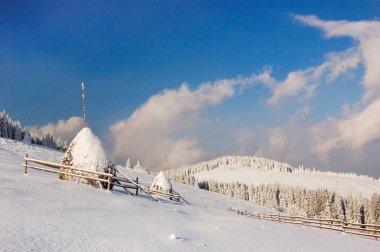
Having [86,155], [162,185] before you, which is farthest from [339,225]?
[86,155]

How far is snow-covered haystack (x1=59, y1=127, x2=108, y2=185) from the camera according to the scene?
2119cm

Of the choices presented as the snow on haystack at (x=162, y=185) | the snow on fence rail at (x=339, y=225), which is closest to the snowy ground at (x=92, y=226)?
the snow on haystack at (x=162, y=185)

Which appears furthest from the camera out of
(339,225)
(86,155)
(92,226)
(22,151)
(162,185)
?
(22,151)

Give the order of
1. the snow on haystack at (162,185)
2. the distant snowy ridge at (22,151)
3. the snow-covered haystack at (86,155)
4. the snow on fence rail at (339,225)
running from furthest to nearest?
the distant snowy ridge at (22,151)
the snow on haystack at (162,185)
the snow on fence rail at (339,225)
the snow-covered haystack at (86,155)

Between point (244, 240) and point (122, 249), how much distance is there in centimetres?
632

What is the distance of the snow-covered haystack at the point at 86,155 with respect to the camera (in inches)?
834

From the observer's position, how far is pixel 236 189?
14525 cm

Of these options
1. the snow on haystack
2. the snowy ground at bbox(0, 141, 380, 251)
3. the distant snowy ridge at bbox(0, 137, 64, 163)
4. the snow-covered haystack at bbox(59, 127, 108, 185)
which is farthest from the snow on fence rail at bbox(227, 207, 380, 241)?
the distant snowy ridge at bbox(0, 137, 64, 163)

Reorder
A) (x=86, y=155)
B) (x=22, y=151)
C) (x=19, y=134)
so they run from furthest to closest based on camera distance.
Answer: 1. (x=19, y=134)
2. (x=22, y=151)
3. (x=86, y=155)

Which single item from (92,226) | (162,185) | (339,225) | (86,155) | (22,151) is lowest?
(339,225)

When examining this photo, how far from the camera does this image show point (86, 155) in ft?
70.2

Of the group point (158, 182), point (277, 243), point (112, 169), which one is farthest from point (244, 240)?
point (158, 182)

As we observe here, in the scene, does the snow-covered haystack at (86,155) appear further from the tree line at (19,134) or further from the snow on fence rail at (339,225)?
the tree line at (19,134)

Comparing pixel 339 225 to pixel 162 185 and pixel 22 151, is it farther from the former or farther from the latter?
pixel 22 151
